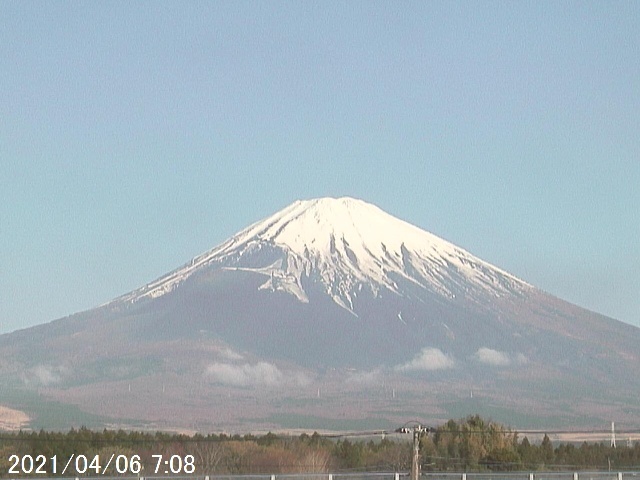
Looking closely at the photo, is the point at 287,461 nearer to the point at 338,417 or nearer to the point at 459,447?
the point at 459,447

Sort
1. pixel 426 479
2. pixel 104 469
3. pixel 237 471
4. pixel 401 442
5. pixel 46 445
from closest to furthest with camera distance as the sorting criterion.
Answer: pixel 426 479 → pixel 104 469 → pixel 237 471 → pixel 46 445 → pixel 401 442

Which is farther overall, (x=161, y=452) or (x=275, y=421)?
(x=275, y=421)

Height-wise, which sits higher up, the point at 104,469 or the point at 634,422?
the point at 634,422

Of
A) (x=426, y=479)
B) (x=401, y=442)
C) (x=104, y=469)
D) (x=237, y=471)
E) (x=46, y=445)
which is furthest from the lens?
(x=401, y=442)

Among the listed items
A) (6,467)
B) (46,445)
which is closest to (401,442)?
(46,445)

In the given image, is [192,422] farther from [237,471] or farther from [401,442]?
[237,471]

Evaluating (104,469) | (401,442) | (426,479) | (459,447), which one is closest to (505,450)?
(459,447)
